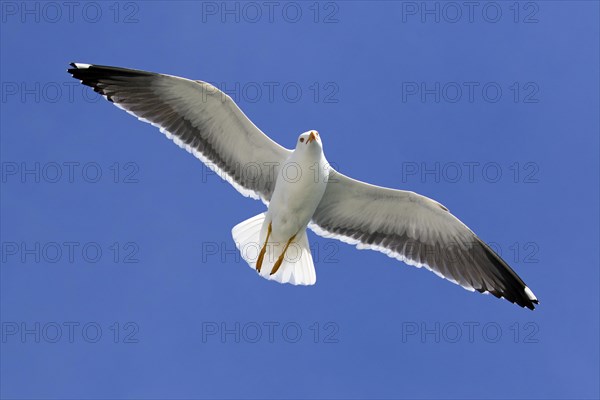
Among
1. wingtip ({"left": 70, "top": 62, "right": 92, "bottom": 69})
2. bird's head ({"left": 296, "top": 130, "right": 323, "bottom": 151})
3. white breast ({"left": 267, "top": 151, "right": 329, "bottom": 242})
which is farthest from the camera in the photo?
wingtip ({"left": 70, "top": 62, "right": 92, "bottom": 69})

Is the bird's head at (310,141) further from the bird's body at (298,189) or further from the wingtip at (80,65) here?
the wingtip at (80,65)

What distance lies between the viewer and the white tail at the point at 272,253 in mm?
8555

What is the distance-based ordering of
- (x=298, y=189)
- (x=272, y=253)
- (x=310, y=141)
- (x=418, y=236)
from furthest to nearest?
(x=418, y=236) → (x=272, y=253) → (x=298, y=189) → (x=310, y=141)

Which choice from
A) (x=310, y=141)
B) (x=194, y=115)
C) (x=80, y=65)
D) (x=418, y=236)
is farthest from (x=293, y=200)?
(x=80, y=65)

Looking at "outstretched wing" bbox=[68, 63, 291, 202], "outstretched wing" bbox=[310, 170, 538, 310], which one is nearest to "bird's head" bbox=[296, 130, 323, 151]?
"outstretched wing" bbox=[68, 63, 291, 202]

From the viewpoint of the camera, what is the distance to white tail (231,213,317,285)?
855 cm

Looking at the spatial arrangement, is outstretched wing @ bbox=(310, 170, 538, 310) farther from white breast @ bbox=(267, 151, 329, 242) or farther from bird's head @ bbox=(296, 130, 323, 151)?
bird's head @ bbox=(296, 130, 323, 151)

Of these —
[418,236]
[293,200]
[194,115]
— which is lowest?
[418,236]

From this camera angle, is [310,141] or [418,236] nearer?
[310,141]

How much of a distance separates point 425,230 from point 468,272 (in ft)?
1.83

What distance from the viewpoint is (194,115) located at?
8695 mm

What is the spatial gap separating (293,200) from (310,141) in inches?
21.8

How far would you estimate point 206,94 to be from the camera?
8469 mm

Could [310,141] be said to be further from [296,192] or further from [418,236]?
[418,236]
